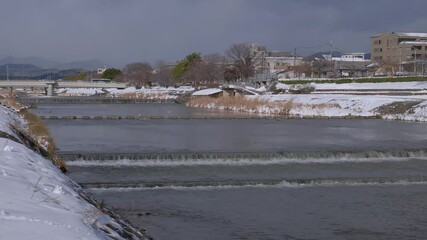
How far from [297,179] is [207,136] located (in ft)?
42.5

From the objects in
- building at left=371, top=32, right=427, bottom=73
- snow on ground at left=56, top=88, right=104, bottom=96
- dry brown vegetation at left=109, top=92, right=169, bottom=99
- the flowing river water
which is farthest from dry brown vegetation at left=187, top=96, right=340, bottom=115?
snow on ground at left=56, top=88, right=104, bottom=96

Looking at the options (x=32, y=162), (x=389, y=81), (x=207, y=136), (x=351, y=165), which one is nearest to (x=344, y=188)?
(x=351, y=165)

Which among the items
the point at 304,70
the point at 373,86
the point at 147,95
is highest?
Answer: the point at 304,70

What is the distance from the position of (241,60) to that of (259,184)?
96.7 meters

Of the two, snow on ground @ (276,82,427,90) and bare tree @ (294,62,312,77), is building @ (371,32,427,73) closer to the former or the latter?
bare tree @ (294,62,312,77)

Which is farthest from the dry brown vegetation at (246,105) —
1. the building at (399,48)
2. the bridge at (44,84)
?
the bridge at (44,84)

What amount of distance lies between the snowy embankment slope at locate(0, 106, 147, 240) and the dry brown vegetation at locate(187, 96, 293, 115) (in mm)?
45010

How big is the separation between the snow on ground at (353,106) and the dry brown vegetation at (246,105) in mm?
979

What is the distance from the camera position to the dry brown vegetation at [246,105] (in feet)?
176

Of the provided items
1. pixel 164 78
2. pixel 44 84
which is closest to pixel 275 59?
pixel 164 78

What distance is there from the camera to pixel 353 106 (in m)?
49.2

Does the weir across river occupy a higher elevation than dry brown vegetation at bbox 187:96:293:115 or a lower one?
lower

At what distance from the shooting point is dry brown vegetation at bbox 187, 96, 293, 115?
5350 cm

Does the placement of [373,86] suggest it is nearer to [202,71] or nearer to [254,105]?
[254,105]
